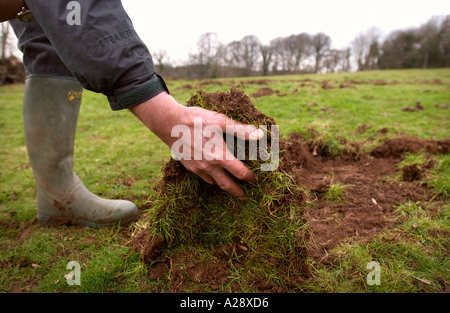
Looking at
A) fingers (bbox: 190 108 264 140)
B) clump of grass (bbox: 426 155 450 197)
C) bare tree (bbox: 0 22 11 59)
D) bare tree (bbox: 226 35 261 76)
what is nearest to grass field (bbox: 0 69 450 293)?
clump of grass (bbox: 426 155 450 197)

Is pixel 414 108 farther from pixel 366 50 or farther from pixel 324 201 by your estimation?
pixel 366 50

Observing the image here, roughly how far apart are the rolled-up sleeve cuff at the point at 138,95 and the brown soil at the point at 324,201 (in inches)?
17.9

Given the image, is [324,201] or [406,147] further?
[406,147]

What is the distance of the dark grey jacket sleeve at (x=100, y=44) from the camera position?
125 centimetres

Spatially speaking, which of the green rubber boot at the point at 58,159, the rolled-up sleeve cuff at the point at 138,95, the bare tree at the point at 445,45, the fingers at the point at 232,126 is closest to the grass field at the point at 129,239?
the green rubber boot at the point at 58,159

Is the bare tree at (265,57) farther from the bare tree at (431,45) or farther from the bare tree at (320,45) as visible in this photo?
the bare tree at (431,45)

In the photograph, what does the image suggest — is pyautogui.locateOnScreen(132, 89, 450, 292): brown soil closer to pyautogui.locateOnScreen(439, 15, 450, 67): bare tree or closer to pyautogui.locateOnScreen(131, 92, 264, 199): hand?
pyautogui.locateOnScreen(131, 92, 264, 199): hand

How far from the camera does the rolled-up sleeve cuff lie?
135 cm

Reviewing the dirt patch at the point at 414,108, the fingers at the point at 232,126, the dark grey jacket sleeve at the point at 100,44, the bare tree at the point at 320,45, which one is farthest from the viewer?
the bare tree at the point at 320,45

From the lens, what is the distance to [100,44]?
1.26 metres

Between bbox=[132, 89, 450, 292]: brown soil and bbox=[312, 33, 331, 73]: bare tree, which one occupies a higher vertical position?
bbox=[312, 33, 331, 73]: bare tree

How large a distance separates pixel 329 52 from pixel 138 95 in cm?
6397

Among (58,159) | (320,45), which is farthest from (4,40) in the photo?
(320,45)

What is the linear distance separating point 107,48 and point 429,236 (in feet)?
8.99
